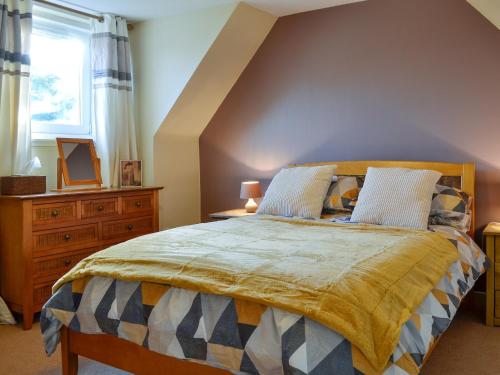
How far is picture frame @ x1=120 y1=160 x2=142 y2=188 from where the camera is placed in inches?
144

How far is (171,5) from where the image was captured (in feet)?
11.4

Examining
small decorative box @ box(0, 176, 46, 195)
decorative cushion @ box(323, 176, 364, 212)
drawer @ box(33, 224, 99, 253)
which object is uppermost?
small decorative box @ box(0, 176, 46, 195)

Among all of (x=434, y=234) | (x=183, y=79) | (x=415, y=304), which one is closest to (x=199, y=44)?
(x=183, y=79)

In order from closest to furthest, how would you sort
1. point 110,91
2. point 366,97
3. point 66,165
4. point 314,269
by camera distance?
point 314,269
point 66,165
point 366,97
point 110,91

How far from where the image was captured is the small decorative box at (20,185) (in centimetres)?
287

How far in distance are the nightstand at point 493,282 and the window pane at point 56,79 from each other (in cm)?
311

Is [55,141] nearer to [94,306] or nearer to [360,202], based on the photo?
[94,306]

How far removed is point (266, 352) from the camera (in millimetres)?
1410

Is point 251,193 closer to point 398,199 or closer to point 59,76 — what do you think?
point 398,199

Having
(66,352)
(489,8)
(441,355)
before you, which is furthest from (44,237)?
(489,8)

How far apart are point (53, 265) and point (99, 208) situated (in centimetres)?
49

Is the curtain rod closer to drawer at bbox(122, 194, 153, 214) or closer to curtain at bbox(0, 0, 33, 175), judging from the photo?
curtain at bbox(0, 0, 33, 175)

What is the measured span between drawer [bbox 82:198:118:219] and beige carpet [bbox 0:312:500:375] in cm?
80

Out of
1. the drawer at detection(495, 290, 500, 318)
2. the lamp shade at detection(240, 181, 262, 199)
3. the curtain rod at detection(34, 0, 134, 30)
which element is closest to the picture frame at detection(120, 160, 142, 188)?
the lamp shade at detection(240, 181, 262, 199)
